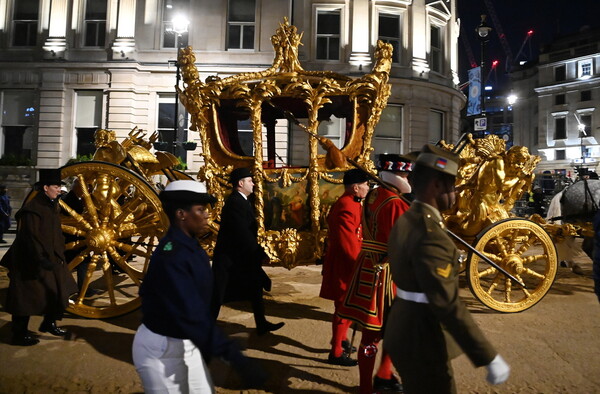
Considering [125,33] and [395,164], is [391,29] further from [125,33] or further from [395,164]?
[395,164]

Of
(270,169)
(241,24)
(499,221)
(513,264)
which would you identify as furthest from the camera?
(241,24)

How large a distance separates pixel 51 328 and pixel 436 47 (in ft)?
61.5

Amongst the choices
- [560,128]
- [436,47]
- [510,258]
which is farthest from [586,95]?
[510,258]

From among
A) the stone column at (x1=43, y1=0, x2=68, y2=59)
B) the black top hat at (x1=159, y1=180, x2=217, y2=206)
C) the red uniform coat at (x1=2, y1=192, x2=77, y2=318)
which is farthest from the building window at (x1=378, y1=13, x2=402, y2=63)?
the black top hat at (x1=159, y1=180, x2=217, y2=206)

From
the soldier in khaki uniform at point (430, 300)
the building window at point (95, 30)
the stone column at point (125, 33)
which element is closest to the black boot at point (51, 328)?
the soldier in khaki uniform at point (430, 300)

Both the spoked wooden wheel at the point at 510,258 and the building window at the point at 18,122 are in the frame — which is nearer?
the spoked wooden wheel at the point at 510,258

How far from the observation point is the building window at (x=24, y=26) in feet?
58.7

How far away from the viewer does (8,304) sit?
420 centimetres

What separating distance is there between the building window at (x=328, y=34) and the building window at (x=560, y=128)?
114ft

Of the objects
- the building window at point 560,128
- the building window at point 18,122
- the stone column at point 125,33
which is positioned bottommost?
the building window at point 18,122

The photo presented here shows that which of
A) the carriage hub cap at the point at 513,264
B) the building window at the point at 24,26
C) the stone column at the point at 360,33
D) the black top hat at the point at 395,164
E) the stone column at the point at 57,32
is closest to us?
the black top hat at the point at 395,164

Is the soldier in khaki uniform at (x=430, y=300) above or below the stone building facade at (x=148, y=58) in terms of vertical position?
below

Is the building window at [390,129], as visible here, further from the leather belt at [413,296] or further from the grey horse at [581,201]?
the leather belt at [413,296]

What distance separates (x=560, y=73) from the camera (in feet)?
145
